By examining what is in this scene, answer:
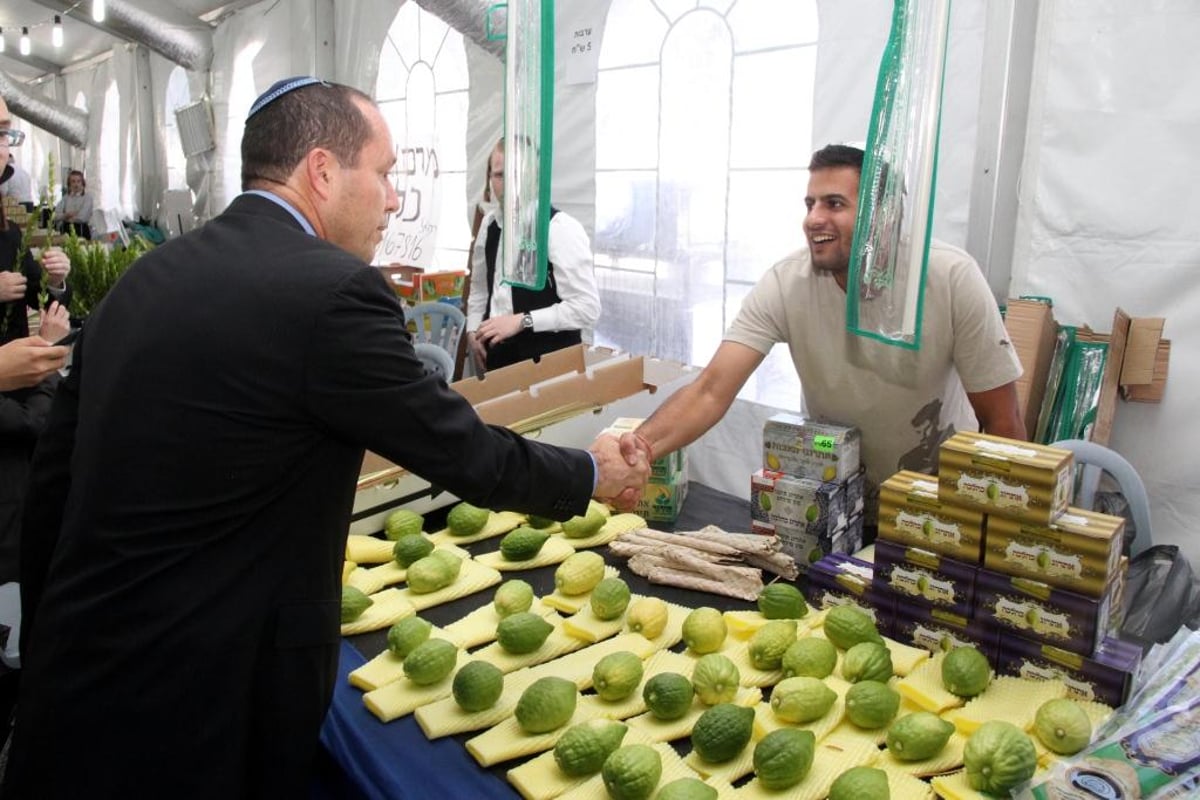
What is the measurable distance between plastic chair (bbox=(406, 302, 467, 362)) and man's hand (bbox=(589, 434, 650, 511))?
289 cm

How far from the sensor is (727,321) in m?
4.56

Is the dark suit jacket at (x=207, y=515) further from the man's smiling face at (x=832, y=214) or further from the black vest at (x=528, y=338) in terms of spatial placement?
the black vest at (x=528, y=338)

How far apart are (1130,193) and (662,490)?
203 centimetres

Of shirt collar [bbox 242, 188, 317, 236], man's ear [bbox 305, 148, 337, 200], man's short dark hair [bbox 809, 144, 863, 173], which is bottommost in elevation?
shirt collar [bbox 242, 188, 317, 236]

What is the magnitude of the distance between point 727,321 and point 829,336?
1.99 metres

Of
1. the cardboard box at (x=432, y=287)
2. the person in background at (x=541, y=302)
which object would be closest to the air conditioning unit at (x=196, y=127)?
the cardboard box at (x=432, y=287)

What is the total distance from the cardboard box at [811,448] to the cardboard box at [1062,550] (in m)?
→ 0.50

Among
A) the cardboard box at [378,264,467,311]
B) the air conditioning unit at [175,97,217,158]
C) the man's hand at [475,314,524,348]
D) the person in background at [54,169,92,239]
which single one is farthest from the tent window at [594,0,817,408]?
the person in background at [54,169,92,239]

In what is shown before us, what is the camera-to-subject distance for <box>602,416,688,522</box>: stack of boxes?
255 cm

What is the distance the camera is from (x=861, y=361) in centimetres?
251

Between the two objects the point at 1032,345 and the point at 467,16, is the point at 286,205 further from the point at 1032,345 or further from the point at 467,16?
the point at 467,16

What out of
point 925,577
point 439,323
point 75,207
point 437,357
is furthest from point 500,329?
point 75,207

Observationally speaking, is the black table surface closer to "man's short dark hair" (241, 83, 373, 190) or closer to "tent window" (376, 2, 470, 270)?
"man's short dark hair" (241, 83, 373, 190)

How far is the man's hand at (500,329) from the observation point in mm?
4121
